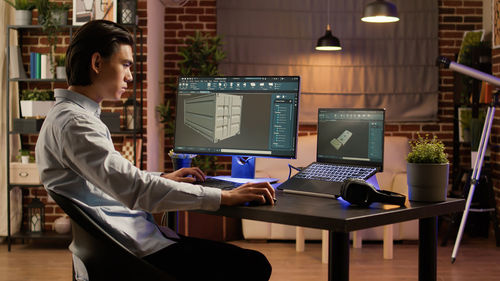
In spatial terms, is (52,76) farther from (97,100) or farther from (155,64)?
(97,100)

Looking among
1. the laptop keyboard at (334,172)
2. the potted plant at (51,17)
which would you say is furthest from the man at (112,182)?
the potted plant at (51,17)

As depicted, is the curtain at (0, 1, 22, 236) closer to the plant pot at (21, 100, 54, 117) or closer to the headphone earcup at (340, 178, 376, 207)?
the plant pot at (21, 100, 54, 117)

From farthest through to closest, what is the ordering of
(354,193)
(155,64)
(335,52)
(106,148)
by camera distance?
1. (335,52)
2. (155,64)
3. (354,193)
4. (106,148)

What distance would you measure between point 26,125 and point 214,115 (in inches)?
107

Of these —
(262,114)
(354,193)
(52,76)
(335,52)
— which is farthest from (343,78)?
(354,193)

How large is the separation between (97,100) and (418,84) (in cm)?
468

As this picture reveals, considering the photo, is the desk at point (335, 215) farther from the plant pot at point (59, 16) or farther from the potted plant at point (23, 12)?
the potted plant at point (23, 12)

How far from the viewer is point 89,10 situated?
5016mm

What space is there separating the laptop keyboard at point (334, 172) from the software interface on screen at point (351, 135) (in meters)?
0.08

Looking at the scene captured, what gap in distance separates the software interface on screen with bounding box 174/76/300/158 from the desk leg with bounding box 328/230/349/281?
0.71 metres

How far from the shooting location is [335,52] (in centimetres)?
614

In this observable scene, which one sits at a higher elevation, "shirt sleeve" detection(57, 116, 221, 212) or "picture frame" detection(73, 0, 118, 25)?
"picture frame" detection(73, 0, 118, 25)

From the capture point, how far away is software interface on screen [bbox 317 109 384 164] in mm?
2473

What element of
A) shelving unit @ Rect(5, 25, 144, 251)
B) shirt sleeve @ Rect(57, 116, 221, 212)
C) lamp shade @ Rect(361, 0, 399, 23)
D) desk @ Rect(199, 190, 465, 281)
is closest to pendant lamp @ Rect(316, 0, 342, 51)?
lamp shade @ Rect(361, 0, 399, 23)
